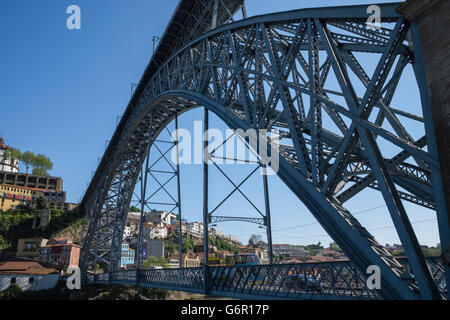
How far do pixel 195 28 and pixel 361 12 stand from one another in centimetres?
1426

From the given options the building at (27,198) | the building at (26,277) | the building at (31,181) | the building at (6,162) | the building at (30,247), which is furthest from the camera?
the building at (6,162)

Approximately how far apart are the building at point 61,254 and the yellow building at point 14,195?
2325cm

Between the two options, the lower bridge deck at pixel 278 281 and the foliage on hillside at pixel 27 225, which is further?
the foliage on hillside at pixel 27 225

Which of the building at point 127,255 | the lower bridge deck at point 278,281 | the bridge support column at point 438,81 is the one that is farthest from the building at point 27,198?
the bridge support column at point 438,81

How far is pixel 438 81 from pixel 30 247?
7018 cm

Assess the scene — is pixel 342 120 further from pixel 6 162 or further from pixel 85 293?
pixel 6 162

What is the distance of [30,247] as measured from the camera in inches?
2448

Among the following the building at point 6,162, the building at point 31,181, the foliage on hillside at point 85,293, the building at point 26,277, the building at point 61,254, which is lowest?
the foliage on hillside at point 85,293

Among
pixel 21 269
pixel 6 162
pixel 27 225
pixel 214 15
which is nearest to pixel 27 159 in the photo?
pixel 6 162

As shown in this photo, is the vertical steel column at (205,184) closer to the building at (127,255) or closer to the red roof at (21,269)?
the red roof at (21,269)

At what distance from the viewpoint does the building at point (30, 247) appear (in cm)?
6053

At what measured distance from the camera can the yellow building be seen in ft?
253
